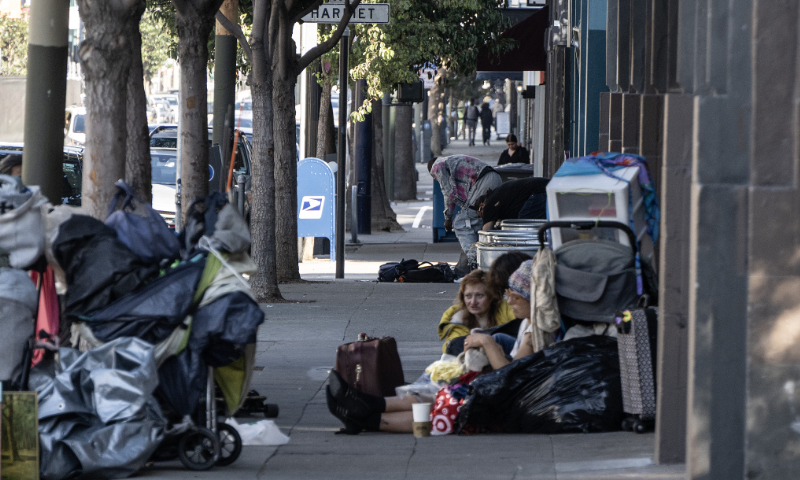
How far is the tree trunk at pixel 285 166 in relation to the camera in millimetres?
13273

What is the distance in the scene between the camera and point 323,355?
9.53 metres

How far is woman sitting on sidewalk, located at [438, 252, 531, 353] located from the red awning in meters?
12.2

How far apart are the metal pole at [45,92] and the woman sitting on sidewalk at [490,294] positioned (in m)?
2.59

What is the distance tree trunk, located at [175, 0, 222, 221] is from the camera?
10.9 meters

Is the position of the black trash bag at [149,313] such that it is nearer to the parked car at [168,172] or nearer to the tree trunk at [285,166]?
the tree trunk at [285,166]

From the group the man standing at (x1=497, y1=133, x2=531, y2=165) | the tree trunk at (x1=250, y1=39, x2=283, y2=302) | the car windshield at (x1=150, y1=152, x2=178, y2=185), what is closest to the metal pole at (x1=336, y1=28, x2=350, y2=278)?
the tree trunk at (x1=250, y1=39, x2=283, y2=302)

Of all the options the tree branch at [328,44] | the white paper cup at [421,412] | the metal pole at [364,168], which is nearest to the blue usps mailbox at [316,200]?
the tree branch at [328,44]

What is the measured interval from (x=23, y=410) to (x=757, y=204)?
10.6ft

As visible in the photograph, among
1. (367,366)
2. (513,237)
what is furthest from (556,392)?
(513,237)

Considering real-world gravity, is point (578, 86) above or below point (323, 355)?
above

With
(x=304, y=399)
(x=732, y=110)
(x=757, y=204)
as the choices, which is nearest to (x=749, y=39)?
(x=732, y=110)

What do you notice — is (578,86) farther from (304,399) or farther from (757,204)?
(757,204)

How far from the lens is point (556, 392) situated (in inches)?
256

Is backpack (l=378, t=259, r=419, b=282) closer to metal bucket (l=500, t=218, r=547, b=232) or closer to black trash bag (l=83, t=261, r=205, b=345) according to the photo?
metal bucket (l=500, t=218, r=547, b=232)
